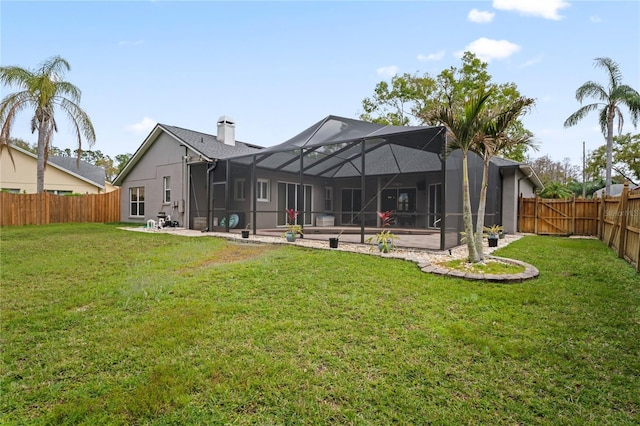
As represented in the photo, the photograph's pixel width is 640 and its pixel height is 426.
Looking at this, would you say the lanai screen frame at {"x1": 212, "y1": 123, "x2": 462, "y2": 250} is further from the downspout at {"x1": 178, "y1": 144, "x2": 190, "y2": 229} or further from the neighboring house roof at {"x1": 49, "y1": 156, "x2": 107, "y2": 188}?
the neighboring house roof at {"x1": 49, "y1": 156, "x2": 107, "y2": 188}

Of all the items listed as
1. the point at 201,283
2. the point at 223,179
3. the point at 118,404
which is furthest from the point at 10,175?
the point at 118,404

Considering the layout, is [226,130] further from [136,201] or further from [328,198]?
[328,198]

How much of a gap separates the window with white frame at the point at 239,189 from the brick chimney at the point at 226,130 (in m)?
4.19

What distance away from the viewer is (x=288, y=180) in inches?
543

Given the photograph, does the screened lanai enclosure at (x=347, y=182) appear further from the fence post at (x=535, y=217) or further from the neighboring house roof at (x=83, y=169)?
the neighboring house roof at (x=83, y=169)

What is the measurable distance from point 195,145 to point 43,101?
6.27 meters

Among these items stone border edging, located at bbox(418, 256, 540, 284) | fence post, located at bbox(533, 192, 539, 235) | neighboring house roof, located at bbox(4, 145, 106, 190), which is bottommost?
stone border edging, located at bbox(418, 256, 540, 284)

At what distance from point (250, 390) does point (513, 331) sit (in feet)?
7.95

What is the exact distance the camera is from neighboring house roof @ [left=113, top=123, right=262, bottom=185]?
40.9 ft

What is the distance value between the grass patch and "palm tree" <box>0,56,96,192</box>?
15332 mm

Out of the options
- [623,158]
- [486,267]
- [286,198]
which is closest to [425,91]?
[286,198]

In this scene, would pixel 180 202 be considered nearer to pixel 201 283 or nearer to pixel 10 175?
pixel 201 283

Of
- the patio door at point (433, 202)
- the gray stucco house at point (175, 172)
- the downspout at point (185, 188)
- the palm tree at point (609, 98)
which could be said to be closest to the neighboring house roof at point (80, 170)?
the gray stucco house at point (175, 172)

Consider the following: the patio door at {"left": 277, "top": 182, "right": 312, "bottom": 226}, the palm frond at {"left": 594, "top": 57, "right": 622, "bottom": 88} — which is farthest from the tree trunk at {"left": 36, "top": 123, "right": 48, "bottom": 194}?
the palm frond at {"left": 594, "top": 57, "right": 622, "bottom": 88}
